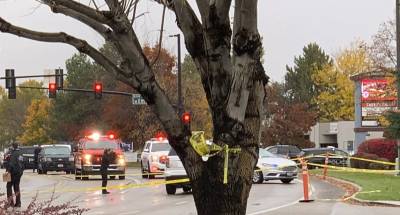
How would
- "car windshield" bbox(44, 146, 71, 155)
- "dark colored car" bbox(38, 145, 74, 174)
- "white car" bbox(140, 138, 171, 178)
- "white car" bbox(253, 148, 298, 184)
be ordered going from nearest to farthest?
1. "white car" bbox(253, 148, 298, 184)
2. "white car" bbox(140, 138, 171, 178)
3. "car windshield" bbox(44, 146, 71, 155)
4. "dark colored car" bbox(38, 145, 74, 174)

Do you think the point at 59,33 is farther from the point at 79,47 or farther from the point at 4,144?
the point at 4,144

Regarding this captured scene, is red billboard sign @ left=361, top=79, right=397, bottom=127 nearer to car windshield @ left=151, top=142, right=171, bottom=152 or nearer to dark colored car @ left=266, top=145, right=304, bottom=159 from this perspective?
dark colored car @ left=266, top=145, right=304, bottom=159

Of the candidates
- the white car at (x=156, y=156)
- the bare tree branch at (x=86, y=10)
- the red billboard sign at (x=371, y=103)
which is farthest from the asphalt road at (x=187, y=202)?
the red billboard sign at (x=371, y=103)

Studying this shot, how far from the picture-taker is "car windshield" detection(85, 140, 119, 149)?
112 ft

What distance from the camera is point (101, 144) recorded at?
34.5 meters

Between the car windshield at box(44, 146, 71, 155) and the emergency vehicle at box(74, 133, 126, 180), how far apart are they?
26.1 ft

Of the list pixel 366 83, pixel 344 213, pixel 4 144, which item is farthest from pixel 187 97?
pixel 4 144

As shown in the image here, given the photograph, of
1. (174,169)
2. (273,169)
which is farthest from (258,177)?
(174,169)

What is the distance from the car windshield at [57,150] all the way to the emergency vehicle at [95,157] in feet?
26.1

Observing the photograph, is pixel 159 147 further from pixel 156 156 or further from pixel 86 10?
pixel 86 10

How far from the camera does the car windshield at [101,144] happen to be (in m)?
34.2

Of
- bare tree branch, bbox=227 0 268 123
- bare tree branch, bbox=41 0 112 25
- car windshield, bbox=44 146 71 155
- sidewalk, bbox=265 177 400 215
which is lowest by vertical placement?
sidewalk, bbox=265 177 400 215

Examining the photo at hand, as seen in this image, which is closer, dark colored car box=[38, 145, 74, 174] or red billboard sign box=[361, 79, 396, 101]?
dark colored car box=[38, 145, 74, 174]

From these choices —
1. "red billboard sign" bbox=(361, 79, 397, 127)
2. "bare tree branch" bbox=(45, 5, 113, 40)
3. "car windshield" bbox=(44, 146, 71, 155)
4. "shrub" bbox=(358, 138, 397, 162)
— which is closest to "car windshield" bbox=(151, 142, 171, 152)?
"car windshield" bbox=(44, 146, 71, 155)
